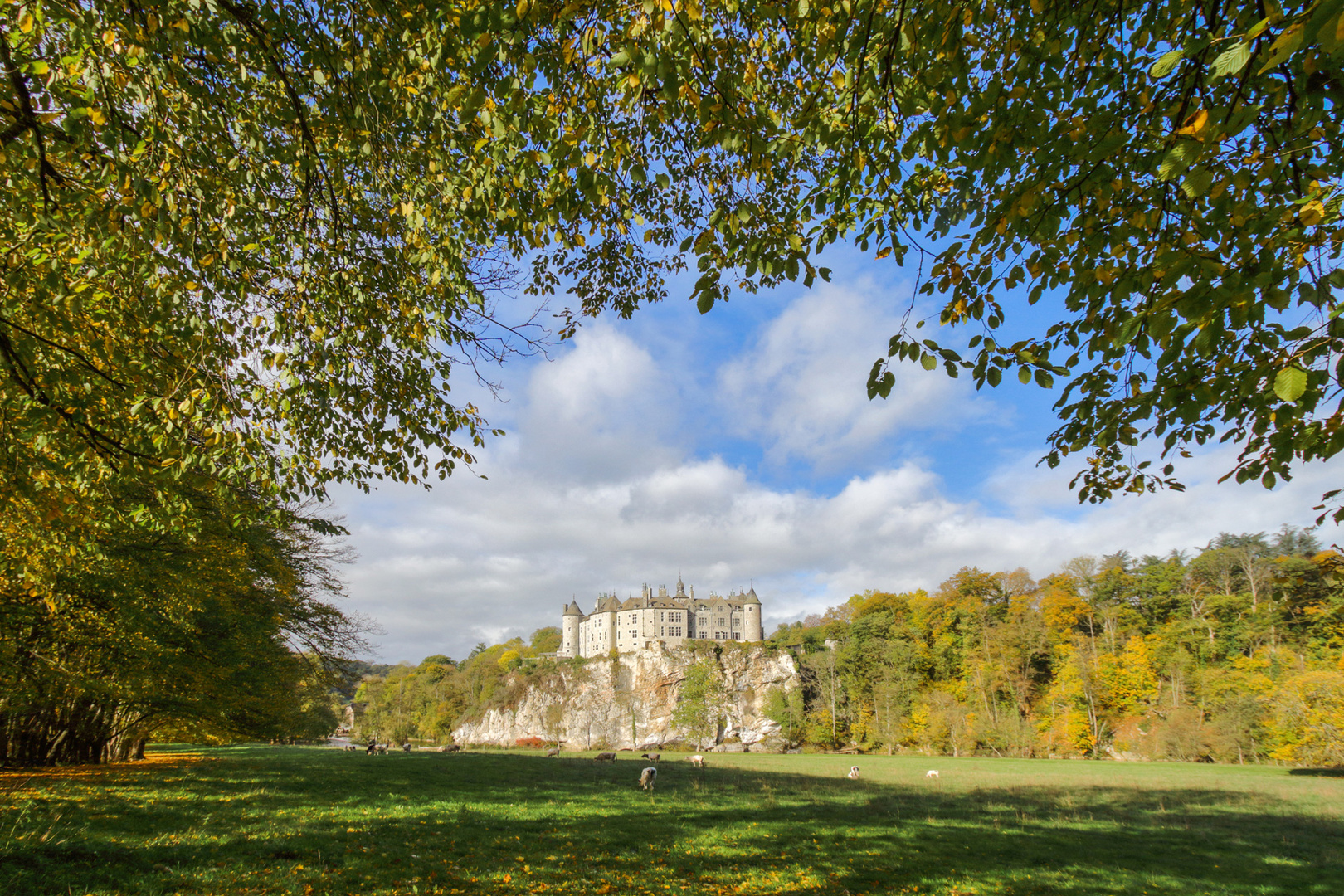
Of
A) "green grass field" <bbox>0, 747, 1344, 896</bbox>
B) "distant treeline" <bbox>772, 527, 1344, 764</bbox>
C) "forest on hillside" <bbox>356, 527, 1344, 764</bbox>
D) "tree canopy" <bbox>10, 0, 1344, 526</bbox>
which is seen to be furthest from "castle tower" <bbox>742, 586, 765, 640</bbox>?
"tree canopy" <bbox>10, 0, 1344, 526</bbox>

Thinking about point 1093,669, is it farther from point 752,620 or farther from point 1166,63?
point 752,620

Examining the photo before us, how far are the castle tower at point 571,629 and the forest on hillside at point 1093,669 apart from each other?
3582 centimetres

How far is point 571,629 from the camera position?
11400cm

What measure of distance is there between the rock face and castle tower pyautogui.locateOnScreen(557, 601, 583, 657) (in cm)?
3156

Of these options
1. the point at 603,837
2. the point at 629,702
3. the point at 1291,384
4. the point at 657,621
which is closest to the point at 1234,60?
the point at 1291,384

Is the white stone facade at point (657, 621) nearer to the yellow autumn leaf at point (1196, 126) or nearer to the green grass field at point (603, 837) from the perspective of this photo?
the green grass field at point (603, 837)

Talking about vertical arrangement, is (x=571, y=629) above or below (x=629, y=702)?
above

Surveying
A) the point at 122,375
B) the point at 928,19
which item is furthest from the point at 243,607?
the point at 928,19

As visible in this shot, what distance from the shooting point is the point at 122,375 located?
6438 mm

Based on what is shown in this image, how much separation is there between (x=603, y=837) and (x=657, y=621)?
96.3 meters

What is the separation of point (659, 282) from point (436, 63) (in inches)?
230

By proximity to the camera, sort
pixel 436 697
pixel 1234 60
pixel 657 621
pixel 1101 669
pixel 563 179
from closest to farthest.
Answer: pixel 1234 60 → pixel 563 179 → pixel 1101 669 → pixel 436 697 → pixel 657 621

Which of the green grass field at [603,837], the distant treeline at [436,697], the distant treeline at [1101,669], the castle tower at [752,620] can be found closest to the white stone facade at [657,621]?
the castle tower at [752,620]

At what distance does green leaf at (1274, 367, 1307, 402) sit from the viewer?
2796 mm
